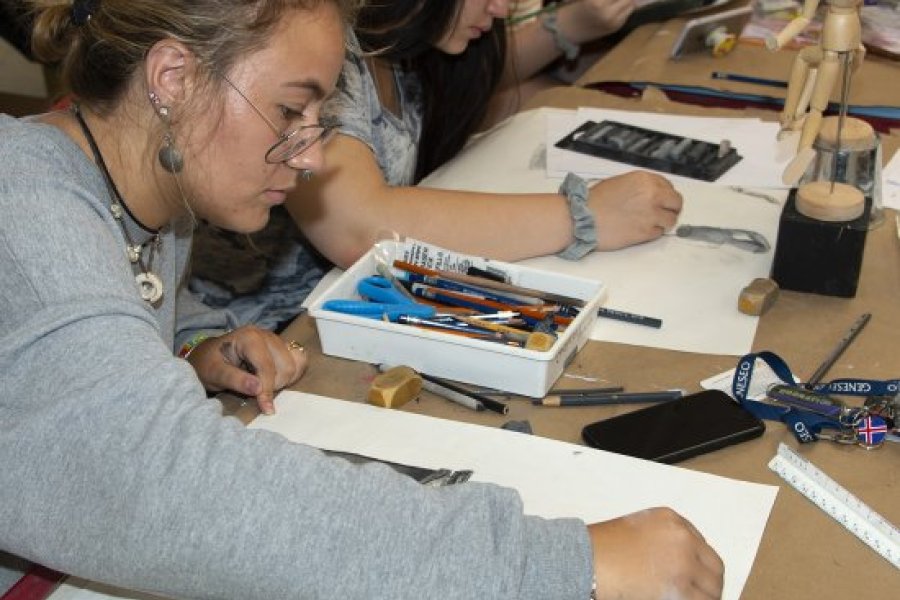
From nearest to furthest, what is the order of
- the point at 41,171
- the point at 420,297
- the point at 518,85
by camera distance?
the point at 41,171
the point at 420,297
the point at 518,85

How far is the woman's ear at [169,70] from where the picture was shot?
35.9 inches

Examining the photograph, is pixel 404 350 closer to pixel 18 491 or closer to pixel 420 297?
pixel 420 297

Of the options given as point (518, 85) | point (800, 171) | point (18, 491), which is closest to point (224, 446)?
point (18, 491)

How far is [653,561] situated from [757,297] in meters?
0.45

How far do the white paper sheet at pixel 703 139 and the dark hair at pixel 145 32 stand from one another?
0.56 metres

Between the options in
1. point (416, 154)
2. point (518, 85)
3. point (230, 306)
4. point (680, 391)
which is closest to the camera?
point (680, 391)

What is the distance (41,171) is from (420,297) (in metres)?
0.39

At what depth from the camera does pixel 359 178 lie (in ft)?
4.18

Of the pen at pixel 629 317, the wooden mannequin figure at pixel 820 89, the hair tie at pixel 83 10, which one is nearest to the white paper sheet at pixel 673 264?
the pen at pixel 629 317

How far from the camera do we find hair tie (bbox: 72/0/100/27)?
96 centimetres

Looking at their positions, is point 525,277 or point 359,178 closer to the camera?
point 525,277

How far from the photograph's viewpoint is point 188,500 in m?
0.69

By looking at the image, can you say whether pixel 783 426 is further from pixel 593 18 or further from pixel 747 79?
pixel 593 18

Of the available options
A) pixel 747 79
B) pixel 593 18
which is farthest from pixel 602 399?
pixel 593 18
